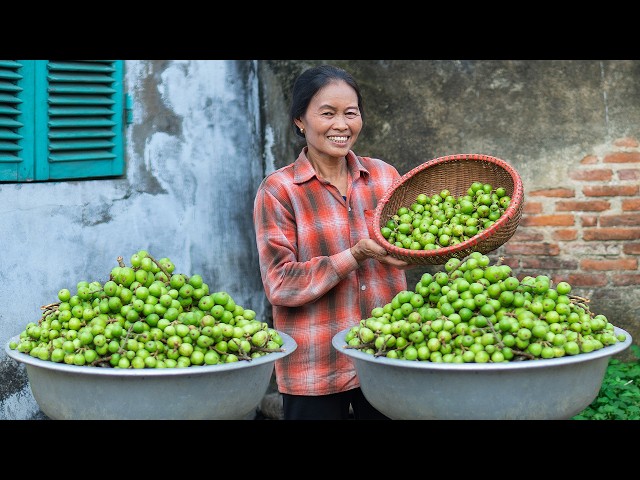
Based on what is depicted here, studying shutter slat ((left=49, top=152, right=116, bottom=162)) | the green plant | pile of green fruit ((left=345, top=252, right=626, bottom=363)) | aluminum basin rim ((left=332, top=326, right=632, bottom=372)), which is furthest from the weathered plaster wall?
aluminum basin rim ((left=332, top=326, right=632, bottom=372))

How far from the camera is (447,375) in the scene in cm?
217

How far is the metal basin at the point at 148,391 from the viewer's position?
2178 mm

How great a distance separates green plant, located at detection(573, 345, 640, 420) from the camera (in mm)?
4102

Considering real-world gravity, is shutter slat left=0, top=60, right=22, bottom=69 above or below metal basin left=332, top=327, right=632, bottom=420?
above

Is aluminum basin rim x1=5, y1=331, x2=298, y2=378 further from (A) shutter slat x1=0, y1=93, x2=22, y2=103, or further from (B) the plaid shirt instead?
(A) shutter slat x1=0, y1=93, x2=22, y2=103

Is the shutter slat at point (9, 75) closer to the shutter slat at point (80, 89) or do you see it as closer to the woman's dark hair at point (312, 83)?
the shutter slat at point (80, 89)

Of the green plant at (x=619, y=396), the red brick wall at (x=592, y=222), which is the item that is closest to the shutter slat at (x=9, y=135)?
the red brick wall at (x=592, y=222)

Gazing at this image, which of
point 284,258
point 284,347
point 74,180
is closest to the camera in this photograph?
point 284,347

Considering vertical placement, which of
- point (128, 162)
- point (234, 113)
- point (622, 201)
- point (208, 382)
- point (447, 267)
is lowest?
point (208, 382)

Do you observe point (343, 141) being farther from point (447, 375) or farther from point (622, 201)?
point (622, 201)

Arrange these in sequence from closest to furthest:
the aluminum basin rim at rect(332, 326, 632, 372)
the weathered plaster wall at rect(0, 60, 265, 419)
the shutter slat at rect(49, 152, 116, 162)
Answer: the aluminum basin rim at rect(332, 326, 632, 372) < the weathered plaster wall at rect(0, 60, 265, 419) < the shutter slat at rect(49, 152, 116, 162)

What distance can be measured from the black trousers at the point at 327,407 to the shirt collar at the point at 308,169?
2.71 feet

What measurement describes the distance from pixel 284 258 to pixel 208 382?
0.75 meters

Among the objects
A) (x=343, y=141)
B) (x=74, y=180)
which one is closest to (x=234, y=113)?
(x=74, y=180)
